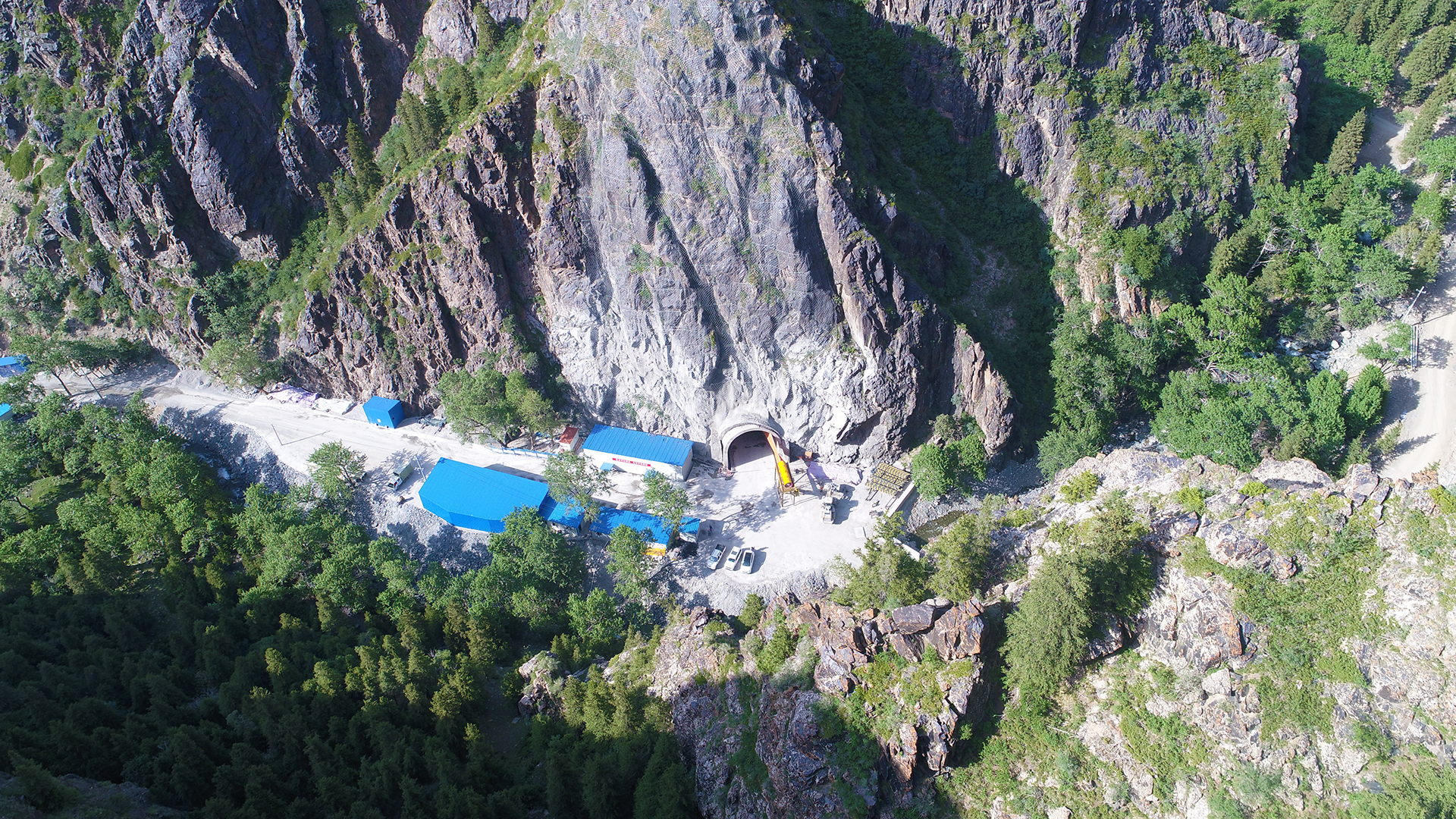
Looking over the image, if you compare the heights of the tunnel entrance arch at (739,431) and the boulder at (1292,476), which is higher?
the tunnel entrance arch at (739,431)

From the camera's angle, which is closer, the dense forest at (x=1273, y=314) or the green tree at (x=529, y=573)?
the green tree at (x=529, y=573)

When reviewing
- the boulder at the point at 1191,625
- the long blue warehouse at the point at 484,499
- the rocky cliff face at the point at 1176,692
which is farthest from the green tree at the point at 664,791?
the long blue warehouse at the point at 484,499

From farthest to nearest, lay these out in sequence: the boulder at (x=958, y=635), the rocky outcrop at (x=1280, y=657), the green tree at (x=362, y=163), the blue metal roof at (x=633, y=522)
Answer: the green tree at (x=362, y=163) < the blue metal roof at (x=633, y=522) < the boulder at (x=958, y=635) < the rocky outcrop at (x=1280, y=657)

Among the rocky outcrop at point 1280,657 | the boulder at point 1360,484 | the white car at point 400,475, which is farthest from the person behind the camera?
the white car at point 400,475

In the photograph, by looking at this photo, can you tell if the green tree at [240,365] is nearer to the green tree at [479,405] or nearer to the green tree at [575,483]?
the green tree at [479,405]

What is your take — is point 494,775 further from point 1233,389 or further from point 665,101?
point 1233,389
